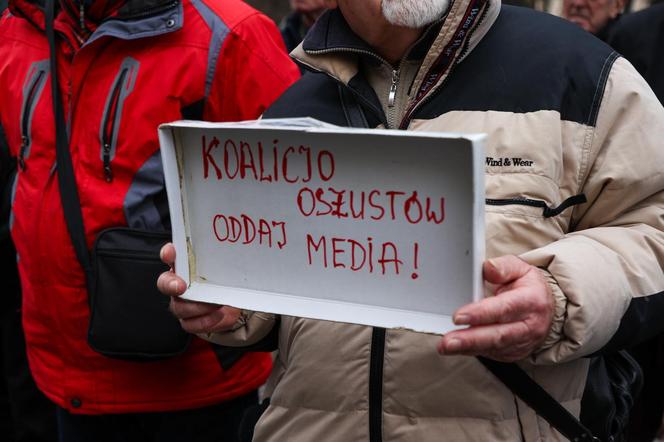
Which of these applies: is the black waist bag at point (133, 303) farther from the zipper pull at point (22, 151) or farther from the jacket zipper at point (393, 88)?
the jacket zipper at point (393, 88)

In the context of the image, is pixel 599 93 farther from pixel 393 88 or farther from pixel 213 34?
pixel 213 34

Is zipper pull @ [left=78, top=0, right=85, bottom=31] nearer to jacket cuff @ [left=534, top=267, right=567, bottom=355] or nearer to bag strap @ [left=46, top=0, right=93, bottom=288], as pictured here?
bag strap @ [left=46, top=0, right=93, bottom=288]

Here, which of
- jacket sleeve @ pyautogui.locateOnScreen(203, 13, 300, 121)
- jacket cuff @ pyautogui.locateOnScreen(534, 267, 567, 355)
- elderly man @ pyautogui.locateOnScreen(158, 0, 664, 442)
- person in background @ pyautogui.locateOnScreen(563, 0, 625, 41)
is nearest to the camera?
jacket cuff @ pyautogui.locateOnScreen(534, 267, 567, 355)

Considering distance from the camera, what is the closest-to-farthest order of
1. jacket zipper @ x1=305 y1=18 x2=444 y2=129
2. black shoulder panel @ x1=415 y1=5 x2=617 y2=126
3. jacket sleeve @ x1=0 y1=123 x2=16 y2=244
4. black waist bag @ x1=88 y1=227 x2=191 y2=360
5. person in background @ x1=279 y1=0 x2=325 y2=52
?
black shoulder panel @ x1=415 y1=5 x2=617 y2=126 < jacket zipper @ x1=305 y1=18 x2=444 y2=129 < black waist bag @ x1=88 y1=227 x2=191 y2=360 < jacket sleeve @ x1=0 y1=123 x2=16 y2=244 < person in background @ x1=279 y1=0 x2=325 y2=52

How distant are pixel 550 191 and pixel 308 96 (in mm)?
598

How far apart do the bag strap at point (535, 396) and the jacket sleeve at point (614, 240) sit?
4.5 inches

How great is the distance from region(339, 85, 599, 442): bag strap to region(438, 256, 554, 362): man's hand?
179 mm

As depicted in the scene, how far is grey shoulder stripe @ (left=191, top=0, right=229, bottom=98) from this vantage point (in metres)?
2.46

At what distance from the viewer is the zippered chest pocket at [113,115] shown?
7.94 feet

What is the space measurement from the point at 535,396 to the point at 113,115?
1.37m

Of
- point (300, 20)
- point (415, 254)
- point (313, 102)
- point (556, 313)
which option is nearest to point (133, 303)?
point (313, 102)

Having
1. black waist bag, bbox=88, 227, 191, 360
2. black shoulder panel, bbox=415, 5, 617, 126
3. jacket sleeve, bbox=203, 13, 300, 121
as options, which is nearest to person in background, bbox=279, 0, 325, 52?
jacket sleeve, bbox=203, 13, 300, 121

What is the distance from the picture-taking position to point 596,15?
4.42 meters

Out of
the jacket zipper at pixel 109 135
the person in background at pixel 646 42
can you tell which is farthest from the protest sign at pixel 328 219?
the person in background at pixel 646 42
